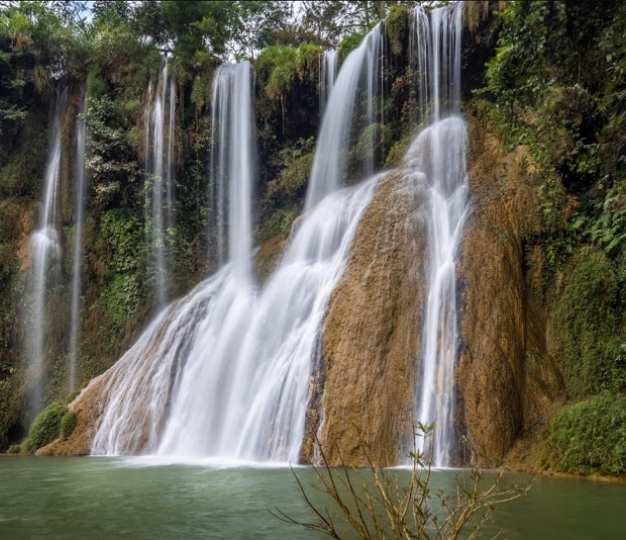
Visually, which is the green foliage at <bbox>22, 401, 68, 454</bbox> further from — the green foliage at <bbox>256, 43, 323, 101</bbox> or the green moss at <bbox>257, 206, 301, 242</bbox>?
the green foliage at <bbox>256, 43, 323, 101</bbox>

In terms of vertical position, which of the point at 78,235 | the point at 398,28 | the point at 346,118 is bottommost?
the point at 78,235

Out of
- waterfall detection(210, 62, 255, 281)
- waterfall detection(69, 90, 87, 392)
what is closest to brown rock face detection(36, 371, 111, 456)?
waterfall detection(69, 90, 87, 392)

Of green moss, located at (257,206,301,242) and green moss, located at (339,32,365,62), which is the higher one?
green moss, located at (339,32,365,62)

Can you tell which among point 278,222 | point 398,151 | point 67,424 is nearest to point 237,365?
point 67,424

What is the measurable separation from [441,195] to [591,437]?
6.11m

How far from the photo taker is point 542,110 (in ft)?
27.8

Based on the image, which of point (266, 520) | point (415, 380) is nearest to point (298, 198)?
point (415, 380)

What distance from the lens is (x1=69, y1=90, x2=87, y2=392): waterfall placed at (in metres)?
18.0

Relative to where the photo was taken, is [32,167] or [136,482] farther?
[32,167]

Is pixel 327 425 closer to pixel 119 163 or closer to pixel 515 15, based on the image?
pixel 515 15

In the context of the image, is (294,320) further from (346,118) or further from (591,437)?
(346,118)

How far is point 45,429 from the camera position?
547 inches

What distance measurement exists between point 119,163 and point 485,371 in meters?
14.2

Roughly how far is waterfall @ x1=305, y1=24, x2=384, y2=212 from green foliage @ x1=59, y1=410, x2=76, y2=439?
7920mm
